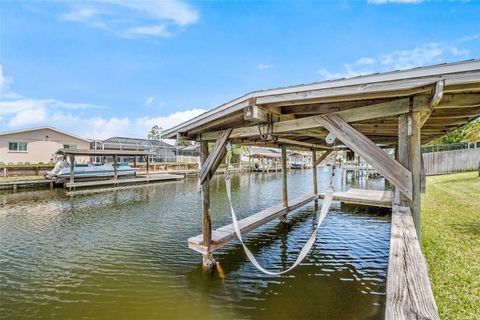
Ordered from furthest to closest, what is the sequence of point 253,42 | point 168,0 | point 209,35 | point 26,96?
1. point 26,96
2. point 253,42
3. point 209,35
4. point 168,0

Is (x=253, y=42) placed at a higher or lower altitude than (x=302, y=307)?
higher

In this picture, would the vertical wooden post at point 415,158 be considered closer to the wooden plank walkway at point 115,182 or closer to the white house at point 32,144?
the wooden plank walkway at point 115,182

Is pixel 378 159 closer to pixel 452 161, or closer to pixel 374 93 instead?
pixel 374 93

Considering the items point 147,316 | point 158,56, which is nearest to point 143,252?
point 147,316

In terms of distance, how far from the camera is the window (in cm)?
2302

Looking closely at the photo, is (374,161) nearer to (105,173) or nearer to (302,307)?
(302,307)

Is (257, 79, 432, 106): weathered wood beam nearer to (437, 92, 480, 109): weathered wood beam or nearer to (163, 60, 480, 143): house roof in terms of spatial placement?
(163, 60, 480, 143): house roof

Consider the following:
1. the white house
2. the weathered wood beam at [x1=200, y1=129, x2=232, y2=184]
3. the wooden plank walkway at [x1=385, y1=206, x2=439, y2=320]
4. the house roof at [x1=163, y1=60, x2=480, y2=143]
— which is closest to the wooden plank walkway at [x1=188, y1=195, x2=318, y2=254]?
the weathered wood beam at [x1=200, y1=129, x2=232, y2=184]

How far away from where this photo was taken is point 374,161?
9.61ft

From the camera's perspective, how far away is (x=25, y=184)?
18.0 meters

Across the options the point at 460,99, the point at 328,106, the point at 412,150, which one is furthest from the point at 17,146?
the point at 460,99

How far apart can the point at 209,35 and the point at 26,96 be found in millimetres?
26485

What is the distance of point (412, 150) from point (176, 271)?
5.21 meters

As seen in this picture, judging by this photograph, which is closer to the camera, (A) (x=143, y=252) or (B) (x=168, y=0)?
(A) (x=143, y=252)
